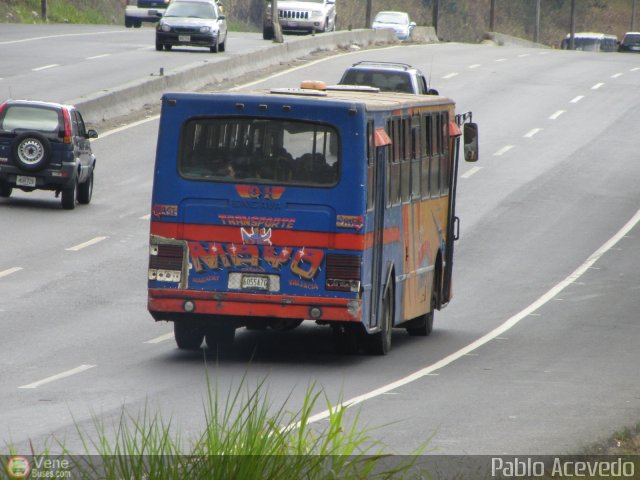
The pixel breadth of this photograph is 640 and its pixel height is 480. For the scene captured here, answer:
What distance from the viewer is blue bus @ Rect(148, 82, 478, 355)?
52.3 feet

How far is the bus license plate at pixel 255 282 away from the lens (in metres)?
16.0

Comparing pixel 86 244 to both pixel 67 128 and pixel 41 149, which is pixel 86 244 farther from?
pixel 67 128

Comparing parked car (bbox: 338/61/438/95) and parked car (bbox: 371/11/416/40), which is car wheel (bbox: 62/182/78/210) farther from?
parked car (bbox: 371/11/416/40)

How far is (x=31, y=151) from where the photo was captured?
2823 cm

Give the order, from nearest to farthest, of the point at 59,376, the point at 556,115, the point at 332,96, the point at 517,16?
the point at 59,376 < the point at 332,96 < the point at 556,115 < the point at 517,16

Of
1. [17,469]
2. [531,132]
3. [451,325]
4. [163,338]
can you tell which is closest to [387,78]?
[531,132]

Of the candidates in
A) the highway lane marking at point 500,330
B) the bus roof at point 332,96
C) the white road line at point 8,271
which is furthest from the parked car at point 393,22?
the bus roof at point 332,96

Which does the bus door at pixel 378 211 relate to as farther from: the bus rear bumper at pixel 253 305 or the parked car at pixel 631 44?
the parked car at pixel 631 44

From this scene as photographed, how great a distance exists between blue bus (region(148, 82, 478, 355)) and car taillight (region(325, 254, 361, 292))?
0.01m

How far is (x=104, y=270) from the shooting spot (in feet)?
77.0

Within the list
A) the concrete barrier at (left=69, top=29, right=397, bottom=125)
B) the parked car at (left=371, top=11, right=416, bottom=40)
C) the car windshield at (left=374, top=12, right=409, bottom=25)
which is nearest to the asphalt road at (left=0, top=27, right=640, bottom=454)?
the concrete barrier at (left=69, top=29, right=397, bottom=125)

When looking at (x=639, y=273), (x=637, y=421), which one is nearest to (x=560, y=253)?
(x=639, y=273)

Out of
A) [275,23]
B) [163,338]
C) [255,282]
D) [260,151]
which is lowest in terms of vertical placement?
[163,338]

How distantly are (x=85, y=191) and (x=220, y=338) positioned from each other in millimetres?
13041
